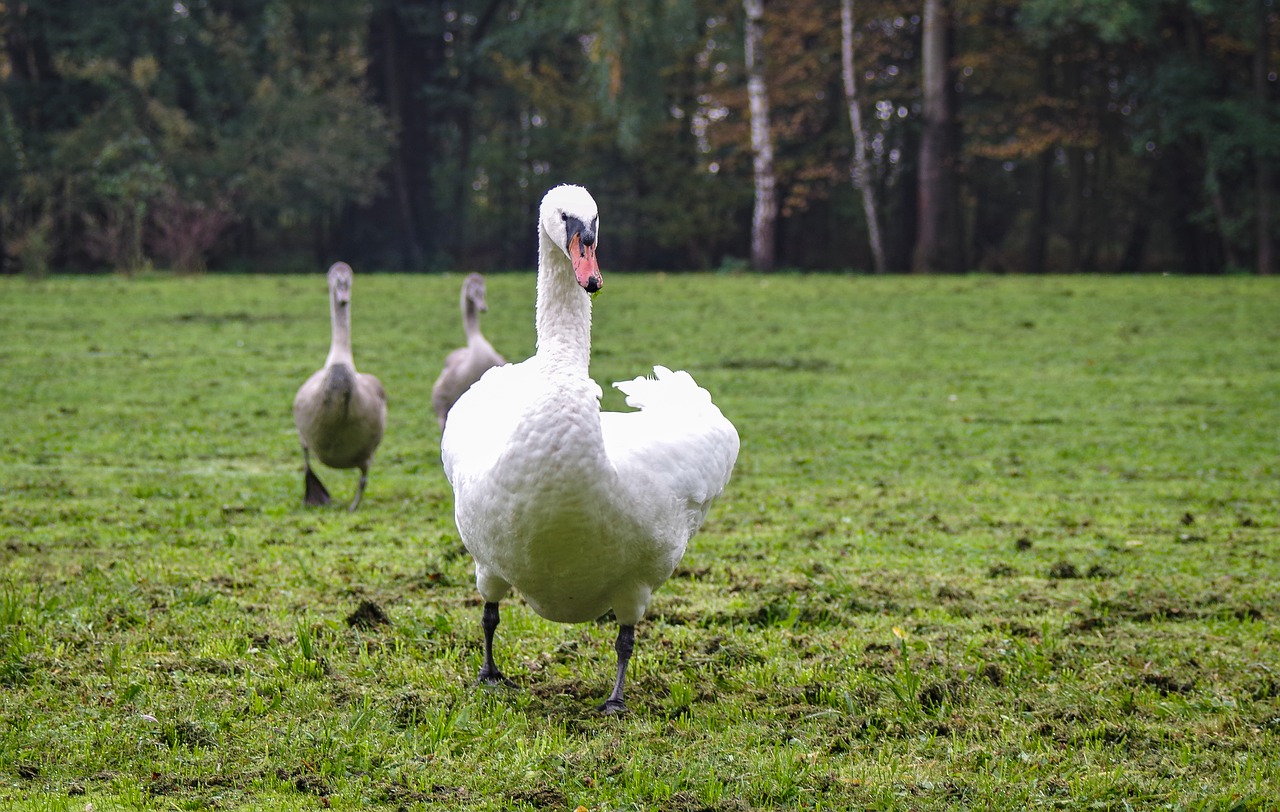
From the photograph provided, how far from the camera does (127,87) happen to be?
115ft

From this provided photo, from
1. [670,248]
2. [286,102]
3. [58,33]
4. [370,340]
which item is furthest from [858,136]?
[58,33]

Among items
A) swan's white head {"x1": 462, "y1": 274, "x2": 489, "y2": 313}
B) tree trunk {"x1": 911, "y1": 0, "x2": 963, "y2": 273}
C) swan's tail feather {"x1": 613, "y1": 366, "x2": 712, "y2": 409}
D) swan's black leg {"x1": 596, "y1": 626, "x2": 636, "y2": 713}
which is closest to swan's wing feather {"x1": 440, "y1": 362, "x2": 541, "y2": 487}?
swan's tail feather {"x1": 613, "y1": 366, "x2": 712, "y2": 409}

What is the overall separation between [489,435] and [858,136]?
28216mm

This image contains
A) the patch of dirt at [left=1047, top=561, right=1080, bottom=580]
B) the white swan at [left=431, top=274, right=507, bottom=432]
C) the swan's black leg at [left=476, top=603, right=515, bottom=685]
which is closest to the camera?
the swan's black leg at [left=476, top=603, right=515, bottom=685]

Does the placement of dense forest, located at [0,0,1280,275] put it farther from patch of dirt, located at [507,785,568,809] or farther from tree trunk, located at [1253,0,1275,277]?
patch of dirt, located at [507,785,568,809]

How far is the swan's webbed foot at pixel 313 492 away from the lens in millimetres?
8555

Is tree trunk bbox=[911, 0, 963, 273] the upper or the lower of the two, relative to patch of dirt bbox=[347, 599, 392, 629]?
upper

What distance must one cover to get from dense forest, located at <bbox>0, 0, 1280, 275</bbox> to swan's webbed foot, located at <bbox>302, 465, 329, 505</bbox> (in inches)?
755

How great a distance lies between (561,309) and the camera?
14.9 feet

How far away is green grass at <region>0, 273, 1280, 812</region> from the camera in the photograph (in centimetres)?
418

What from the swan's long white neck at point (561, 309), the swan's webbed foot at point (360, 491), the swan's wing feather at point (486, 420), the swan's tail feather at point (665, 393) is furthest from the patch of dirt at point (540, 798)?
the swan's webbed foot at point (360, 491)

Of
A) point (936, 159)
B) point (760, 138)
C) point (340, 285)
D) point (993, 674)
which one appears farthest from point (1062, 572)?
point (760, 138)

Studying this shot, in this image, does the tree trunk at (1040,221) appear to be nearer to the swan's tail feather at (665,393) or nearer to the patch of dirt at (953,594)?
the patch of dirt at (953,594)

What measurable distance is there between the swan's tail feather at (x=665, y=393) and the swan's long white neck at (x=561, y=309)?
2.27 ft
